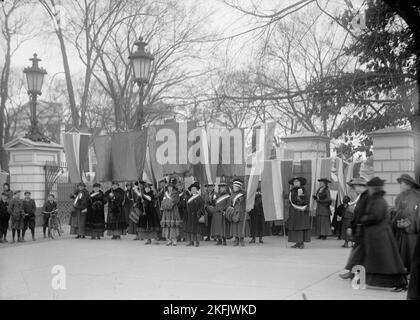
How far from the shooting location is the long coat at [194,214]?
14.1 metres

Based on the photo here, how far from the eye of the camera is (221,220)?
1427 centimetres

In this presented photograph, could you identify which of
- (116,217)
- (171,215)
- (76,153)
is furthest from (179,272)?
(116,217)

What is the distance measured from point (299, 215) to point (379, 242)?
5138 millimetres

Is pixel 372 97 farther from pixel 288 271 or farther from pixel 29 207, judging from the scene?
pixel 29 207

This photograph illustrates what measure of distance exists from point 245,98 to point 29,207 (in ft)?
27.9

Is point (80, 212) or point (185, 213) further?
point (80, 212)

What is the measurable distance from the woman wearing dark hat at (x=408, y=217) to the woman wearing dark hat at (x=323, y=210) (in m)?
5.79

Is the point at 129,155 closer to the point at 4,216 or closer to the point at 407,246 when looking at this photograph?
the point at 4,216

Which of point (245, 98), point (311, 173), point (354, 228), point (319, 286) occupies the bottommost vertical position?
point (319, 286)

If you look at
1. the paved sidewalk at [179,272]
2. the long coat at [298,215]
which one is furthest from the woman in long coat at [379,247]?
the long coat at [298,215]

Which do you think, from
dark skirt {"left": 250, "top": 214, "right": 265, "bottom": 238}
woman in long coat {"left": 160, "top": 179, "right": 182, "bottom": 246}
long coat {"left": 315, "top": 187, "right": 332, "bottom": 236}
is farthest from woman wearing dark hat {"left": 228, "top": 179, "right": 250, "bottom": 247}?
long coat {"left": 315, "top": 187, "right": 332, "bottom": 236}
